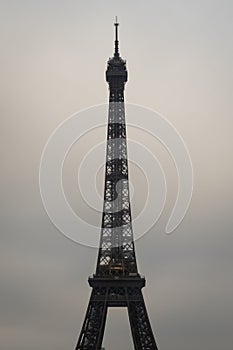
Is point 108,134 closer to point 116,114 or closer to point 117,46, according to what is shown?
point 116,114

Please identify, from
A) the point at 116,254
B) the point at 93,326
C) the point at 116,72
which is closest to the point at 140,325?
the point at 93,326

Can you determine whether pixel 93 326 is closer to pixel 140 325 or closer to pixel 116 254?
pixel 140 325

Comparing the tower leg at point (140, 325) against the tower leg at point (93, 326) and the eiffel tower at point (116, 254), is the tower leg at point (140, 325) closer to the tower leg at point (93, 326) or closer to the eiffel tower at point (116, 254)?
the eiffel tower at point (116, 254)

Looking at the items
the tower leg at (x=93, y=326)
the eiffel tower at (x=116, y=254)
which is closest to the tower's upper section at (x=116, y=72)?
the eiffel tower at (x=116, y=254)

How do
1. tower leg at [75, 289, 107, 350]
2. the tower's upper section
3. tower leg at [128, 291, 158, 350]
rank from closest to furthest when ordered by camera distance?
1. tower leg at [75, 289, 107, 350]
2. tower leg at [128, 291, 158, 350]
3. the tower's upper section

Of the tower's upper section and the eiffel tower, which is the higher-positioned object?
the tower's upper section

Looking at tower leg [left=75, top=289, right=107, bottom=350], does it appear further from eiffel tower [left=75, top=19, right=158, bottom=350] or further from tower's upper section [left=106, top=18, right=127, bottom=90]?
tower's upper section [left=106, top=18, right=127, bottom=90]

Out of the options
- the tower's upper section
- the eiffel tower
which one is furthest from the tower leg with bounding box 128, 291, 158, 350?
the tower's upper section
